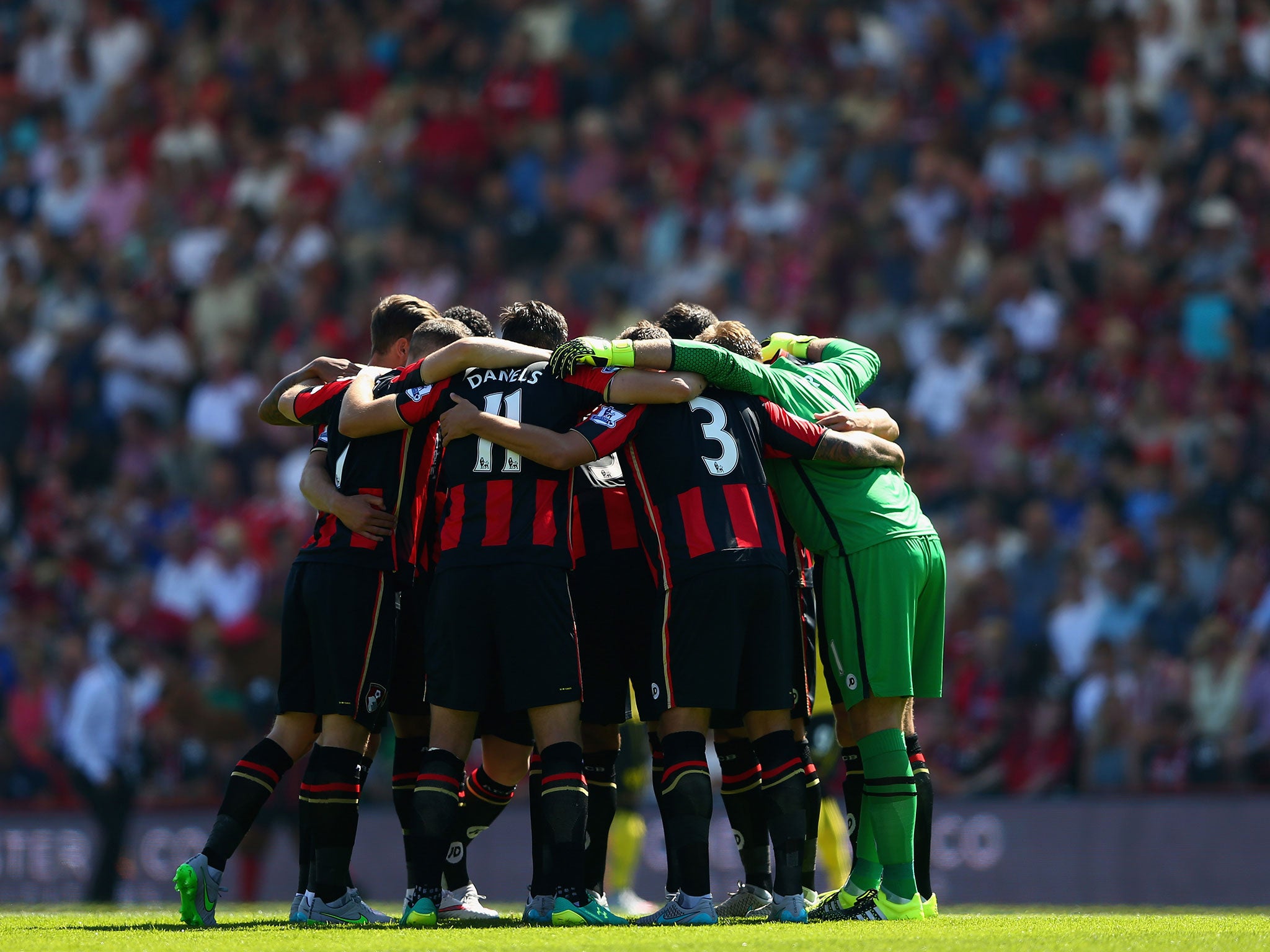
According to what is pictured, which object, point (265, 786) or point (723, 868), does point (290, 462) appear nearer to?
point (723, 868)

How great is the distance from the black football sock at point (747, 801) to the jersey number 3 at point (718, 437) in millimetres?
1157

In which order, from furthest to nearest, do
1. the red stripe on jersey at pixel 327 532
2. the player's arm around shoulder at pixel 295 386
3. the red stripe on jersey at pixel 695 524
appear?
the player's arm around shoulder at pixel 295 386, the red stripe on jersey at pixel 327 532, the red stripe on jersey at pixel 695 524

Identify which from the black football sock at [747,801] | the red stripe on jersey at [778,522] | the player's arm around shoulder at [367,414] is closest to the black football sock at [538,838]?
the black football sock at [747,801]

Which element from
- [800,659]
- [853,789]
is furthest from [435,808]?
[853,789]

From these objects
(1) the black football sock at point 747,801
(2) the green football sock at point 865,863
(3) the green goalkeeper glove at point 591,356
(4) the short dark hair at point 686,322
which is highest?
(4) the short dark hair at point 686,322

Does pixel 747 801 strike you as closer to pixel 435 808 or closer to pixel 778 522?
pixel 778 522

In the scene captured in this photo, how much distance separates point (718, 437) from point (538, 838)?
177 centimetres

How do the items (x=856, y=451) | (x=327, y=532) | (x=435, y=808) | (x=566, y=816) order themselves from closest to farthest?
(x=566, y=816), (x=435, y=808), (x=856, y=451), (x=327, y=532)

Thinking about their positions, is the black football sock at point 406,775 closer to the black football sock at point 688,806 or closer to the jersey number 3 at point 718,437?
the black football sock at point 688,806

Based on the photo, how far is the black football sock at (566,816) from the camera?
21.3 ft

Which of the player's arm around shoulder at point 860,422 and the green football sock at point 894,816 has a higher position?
the player's arm around shoulder at point 860,422

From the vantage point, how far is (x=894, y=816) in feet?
22.1

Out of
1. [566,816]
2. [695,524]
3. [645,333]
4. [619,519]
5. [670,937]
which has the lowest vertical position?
[670,937]

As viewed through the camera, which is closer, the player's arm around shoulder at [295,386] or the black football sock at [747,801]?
the black football sock at [747,801]
